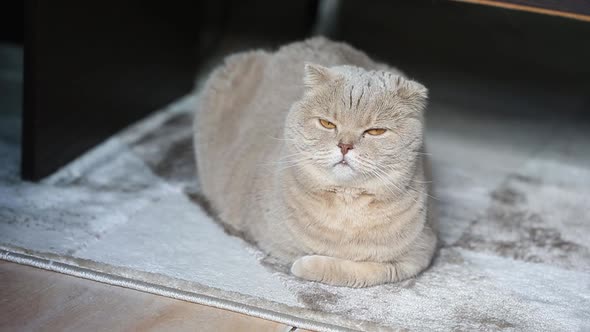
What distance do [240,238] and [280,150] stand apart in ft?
0.90

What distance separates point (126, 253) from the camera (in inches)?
84.8

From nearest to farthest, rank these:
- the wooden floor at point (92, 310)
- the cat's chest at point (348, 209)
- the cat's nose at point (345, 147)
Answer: the wooden floor at point (92, 310), the cat's nose at point (345, 147), the cat's chest at point (348, 209)

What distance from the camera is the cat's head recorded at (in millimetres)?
1966

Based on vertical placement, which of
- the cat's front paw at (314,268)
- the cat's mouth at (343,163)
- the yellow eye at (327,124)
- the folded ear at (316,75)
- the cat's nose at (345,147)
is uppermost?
the folded ear at (316,75)

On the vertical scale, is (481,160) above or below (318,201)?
below

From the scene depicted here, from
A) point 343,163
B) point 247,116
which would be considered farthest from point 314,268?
point 247,116

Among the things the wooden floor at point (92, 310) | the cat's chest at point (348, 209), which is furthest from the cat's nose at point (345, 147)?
the wooden floor at point (92, 310)

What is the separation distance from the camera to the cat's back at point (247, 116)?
2402 mm

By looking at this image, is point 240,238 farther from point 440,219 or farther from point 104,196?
point 440,219

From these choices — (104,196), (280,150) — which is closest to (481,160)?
(280,150)

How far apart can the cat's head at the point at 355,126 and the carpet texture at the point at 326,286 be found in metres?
0.31

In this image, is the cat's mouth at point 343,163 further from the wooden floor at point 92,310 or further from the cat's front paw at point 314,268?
the wooden floor at point 92,310

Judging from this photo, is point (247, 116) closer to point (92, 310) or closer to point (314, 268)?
point (314, 268)

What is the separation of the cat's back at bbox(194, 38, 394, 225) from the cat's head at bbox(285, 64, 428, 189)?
25cm
